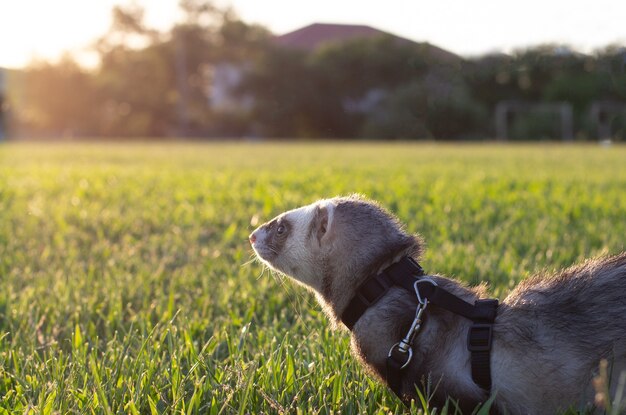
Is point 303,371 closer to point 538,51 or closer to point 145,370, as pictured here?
point 145,370

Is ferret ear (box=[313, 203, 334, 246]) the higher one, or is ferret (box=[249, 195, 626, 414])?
ferret ear (box=[313, 203, 334, 246])

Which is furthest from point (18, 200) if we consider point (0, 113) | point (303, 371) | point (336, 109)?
point (0, 113)

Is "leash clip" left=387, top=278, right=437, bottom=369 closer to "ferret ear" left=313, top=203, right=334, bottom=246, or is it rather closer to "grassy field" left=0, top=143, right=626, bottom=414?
"grassy field" left=0, top=143, right=626, bottom=414

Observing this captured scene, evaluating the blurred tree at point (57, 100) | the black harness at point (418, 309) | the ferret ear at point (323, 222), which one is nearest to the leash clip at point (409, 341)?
the black harness at point (418, 309)

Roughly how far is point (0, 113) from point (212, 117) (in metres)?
15.8

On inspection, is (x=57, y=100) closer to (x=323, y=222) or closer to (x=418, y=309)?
(x=323, y=222)

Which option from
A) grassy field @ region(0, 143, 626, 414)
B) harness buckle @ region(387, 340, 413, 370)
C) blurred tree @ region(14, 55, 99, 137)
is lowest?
grassy field @ region(0, 143, 626, 414)

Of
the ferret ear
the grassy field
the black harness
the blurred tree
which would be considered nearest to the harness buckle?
the black harness

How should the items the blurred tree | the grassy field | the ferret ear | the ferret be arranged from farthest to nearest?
the blurred tree, the ferret ear, the grassy field, the ferret

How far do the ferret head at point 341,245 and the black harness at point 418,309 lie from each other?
7 centimetres

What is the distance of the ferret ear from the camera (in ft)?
7.66

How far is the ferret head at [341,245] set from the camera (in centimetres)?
226

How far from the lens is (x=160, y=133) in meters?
57.3

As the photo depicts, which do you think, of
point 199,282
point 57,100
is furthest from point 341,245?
point 57,100
